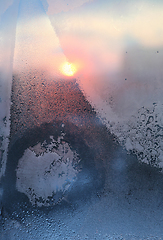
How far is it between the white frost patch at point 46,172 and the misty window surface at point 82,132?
0.01 meters

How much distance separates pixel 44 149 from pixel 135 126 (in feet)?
3.23

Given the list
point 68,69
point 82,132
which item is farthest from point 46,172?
point 68,69

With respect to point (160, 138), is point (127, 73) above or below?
above

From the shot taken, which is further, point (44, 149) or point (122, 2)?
point (122, 2)

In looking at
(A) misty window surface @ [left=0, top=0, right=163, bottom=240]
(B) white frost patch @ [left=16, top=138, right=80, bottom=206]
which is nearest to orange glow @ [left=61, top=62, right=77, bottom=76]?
(A) misty window surface @ [left=0, top=0, right=163, bottom=240]

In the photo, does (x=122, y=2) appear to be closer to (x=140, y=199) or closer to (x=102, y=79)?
(x=102, y=79)

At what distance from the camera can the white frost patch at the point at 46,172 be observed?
54.9 inches

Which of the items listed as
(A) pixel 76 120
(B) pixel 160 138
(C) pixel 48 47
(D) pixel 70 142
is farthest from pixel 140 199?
(C) pixel 48 47

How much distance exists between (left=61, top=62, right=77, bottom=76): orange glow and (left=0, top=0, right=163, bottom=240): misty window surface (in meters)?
0.01

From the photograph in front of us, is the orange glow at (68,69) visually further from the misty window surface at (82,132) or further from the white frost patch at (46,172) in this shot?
the white frost patch at (46,172)

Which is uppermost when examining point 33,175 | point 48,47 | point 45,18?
point 45,18

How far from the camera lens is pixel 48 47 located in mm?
1492

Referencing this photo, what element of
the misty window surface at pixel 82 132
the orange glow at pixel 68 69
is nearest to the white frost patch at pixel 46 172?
the misty window surface at pixel 82 132

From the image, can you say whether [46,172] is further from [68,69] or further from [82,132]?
[68,69]
